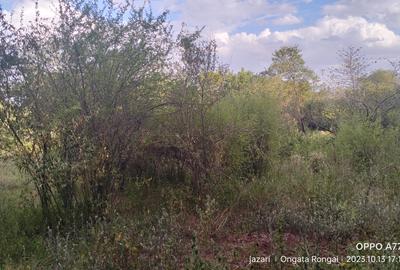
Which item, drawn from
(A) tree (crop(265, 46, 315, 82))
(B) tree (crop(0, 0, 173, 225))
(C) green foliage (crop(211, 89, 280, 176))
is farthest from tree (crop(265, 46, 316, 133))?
(B) tree (crop(0, 0, 173, 225))

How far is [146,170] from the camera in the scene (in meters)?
7.34

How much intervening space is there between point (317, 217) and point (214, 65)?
3.10m

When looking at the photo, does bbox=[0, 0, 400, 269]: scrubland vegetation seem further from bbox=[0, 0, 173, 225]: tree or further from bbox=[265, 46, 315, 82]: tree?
bbox=[265, 46, 315, 82]: tree

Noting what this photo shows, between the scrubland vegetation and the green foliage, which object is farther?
the green foliage

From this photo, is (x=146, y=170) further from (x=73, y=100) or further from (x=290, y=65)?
(x=290, y=65)

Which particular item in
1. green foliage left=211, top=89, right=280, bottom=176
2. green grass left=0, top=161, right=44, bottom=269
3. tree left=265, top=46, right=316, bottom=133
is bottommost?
green grass left=0, top=161, right=44, bottom=269

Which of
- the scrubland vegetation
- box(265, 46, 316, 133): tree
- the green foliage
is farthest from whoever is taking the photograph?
box(265, 46, 316, 133): tree

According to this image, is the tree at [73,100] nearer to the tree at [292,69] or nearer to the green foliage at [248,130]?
the green foliage at [248,130]

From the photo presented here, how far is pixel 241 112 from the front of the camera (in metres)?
8.09

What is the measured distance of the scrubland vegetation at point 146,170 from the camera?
4.69m

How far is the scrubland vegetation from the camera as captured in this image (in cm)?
469

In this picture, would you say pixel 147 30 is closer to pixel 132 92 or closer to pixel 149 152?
pixel 132 92

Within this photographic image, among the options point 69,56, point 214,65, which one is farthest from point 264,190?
point 69,56

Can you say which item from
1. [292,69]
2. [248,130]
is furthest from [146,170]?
[292,69]
